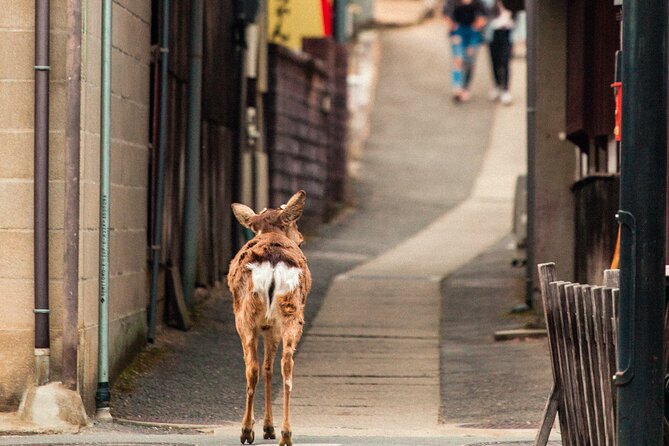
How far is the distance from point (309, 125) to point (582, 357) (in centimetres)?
1593

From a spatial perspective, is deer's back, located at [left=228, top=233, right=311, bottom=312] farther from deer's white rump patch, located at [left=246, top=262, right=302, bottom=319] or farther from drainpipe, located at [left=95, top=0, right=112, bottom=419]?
drainpipe, located at [left=95, top=0, right=112, bottom=419]

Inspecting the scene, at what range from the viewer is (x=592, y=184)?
1359 centimetres

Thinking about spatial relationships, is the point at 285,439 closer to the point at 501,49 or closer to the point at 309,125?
the point at 309,125

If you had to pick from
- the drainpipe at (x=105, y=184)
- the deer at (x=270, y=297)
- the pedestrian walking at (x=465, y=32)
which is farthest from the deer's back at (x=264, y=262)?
the pedestrian walking at (x=465, y=32)

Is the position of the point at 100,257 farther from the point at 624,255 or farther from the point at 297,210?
the point at 624,255

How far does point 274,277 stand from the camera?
359 inches

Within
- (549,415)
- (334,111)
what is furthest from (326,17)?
(549,415)

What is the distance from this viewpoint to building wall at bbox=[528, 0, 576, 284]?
1562 cm

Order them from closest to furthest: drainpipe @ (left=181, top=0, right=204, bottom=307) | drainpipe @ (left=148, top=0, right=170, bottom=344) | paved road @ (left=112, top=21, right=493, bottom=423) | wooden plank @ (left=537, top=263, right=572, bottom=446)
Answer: wooden plank @ (left=537, top=263, right=572, bottom=446) → paved road @ (left=112, top=21, right=493, bottom=423) → drainpipe @ (left=148, top=0, right=170, bottom=344) → drainpipe @ (left=181, top=0, right=204, bottom=307)

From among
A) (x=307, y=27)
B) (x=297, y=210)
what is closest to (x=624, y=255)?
(x=297, y=210)

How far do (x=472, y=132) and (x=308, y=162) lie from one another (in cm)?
856

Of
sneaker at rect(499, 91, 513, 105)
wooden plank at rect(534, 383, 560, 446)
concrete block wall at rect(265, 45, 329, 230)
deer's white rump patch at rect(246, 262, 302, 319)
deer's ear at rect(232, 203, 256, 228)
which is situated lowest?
wooden plank at rect(534, 383, 560, 446)

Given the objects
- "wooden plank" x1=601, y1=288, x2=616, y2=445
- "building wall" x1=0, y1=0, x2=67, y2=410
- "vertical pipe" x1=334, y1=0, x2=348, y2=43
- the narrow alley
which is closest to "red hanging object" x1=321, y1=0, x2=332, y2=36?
"vertical pipe" x1=334, y1=0, x2=348, y2=43

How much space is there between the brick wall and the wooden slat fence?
12810 mm
